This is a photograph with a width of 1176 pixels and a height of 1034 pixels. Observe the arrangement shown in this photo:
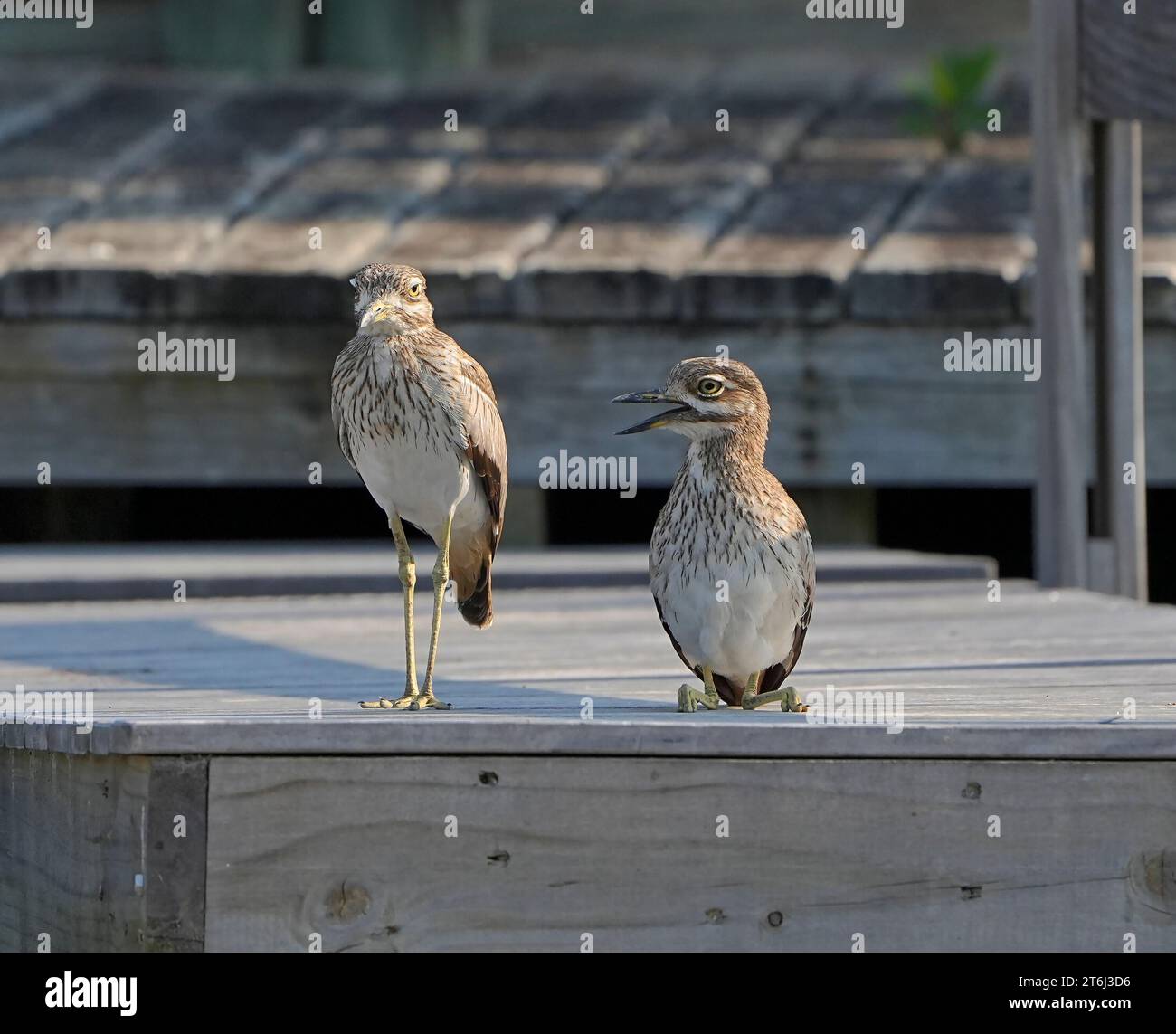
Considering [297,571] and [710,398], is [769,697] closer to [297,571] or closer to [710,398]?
[710,398]

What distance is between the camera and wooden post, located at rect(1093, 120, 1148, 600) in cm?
543

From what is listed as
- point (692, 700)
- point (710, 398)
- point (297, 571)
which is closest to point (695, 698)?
point (692, 700)

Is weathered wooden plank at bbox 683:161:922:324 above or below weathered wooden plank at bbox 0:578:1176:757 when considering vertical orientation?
above

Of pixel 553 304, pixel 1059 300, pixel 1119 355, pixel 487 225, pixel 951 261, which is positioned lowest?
pixel 1119 355

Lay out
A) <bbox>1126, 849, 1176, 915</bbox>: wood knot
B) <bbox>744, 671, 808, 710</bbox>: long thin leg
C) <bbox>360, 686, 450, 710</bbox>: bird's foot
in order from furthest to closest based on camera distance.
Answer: <bbox>744, 671, 808, 710</bbox>: long thin leg < <bbox>360, 686, 450, 710</bbox>: bird's foot < <bbox>1126, 849, 1176, 915</bbox>: wood knot

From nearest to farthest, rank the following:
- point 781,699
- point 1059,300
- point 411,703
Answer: point 411,703 < point 781,699 < point 1059,300

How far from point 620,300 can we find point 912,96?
273cm

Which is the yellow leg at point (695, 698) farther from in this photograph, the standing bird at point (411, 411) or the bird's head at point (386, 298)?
the bird's head at point (386, 298)

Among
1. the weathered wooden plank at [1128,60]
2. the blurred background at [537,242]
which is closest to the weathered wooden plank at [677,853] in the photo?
the weathered wooden plank at [1128,60]

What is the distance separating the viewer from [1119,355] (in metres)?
5.43

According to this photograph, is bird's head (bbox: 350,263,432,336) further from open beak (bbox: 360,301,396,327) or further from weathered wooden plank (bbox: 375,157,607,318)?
weathered wooden plank (bbox: 375,157,607,318)

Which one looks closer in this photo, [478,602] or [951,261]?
[478,602]

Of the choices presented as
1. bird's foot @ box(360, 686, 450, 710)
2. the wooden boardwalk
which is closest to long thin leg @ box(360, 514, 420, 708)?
bird's foot @ box(360, 686, 450, 710)

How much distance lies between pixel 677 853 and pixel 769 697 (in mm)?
648
